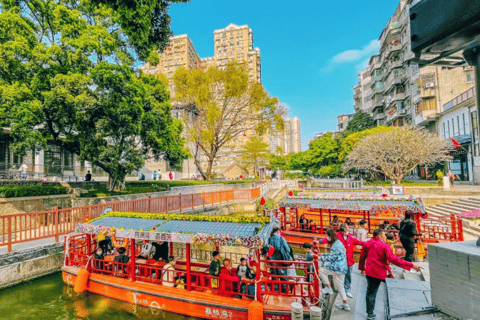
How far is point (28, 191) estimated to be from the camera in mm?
14000

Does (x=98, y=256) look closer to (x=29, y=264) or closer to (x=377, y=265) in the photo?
(x=29, y=264)

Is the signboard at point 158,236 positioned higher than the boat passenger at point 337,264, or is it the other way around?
the signboard at point 158,236

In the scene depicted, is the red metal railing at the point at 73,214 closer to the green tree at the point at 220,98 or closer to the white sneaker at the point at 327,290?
the green tree at the point at 220,98

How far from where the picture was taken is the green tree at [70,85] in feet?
47.8

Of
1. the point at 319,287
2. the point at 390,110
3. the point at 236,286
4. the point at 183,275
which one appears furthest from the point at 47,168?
the point at 390,110

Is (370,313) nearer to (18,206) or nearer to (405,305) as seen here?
(405,305)

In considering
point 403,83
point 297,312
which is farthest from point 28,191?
point 403,83

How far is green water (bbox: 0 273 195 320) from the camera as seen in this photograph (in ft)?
25.1

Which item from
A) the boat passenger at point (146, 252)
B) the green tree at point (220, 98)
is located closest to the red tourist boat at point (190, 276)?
the boat passenger at point (146, 252)

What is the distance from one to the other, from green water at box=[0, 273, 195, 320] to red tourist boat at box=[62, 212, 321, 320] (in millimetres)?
226

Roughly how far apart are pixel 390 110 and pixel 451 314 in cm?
4988

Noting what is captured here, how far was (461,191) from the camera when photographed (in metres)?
19.8

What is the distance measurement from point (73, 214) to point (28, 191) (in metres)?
4.22

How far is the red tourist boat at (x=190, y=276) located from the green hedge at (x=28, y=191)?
22.3ft
